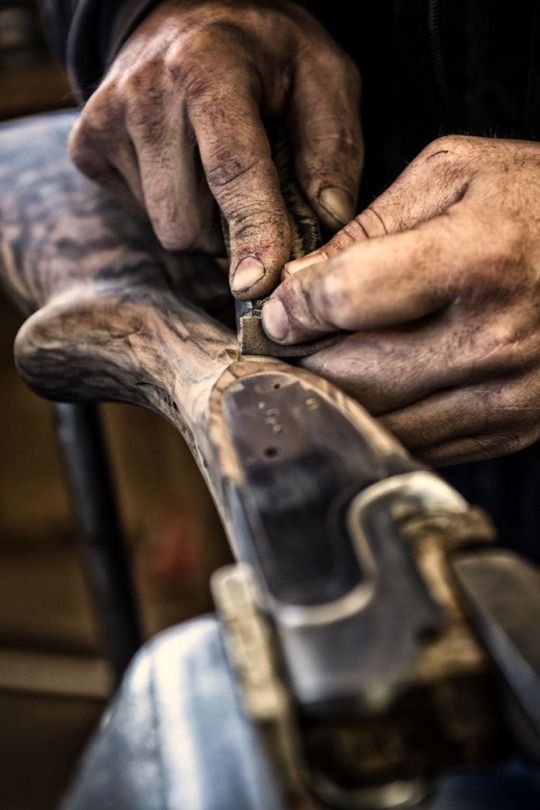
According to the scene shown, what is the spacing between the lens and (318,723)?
368 millimetres

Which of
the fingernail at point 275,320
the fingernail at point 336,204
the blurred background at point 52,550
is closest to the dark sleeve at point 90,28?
the fingernail at point 336,204

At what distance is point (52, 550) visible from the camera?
8.23 ft

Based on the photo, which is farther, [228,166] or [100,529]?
[100,529]

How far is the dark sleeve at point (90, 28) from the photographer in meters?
0.93

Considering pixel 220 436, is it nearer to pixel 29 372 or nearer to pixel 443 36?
pixel 29 372

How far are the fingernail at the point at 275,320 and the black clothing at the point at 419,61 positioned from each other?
37 cm

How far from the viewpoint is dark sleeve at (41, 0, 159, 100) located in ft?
3.04

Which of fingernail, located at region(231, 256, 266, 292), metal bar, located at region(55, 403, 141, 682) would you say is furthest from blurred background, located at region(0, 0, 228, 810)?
fingernail, located at region(231, 256, 266, 292)

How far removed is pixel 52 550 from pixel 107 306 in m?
1.80

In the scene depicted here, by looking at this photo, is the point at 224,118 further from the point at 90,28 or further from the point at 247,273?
the point at 90,28

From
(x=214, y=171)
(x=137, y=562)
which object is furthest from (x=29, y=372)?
(x=137, y=562)

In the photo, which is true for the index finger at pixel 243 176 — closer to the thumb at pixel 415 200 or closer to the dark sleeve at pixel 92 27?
the thumb at pixel 415 200

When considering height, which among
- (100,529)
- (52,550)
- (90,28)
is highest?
(90,28)

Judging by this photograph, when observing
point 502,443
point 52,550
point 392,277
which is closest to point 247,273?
point 392,277
